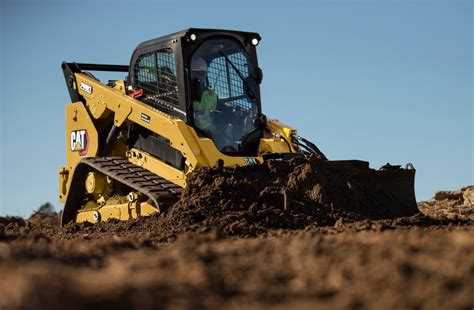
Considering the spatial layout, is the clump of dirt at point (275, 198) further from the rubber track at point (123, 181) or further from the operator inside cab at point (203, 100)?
the operator inside cab at point (203, 100)

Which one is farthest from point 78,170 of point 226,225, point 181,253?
point 181,253

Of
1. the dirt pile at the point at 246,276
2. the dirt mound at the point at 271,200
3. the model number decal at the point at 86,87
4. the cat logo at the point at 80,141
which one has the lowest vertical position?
the dirt pile at the point at 246,276

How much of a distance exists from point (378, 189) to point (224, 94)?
2454 mm

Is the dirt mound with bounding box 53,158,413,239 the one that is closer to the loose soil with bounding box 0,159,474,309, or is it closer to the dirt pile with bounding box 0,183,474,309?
the loose soil with bounding box 0,159,474,309

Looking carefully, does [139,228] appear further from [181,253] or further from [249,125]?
[181,253]

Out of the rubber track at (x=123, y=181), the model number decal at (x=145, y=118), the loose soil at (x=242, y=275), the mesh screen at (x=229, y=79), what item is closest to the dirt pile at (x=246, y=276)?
the loose soil at (x=242, y=275)

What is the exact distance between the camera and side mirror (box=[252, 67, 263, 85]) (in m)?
12.9

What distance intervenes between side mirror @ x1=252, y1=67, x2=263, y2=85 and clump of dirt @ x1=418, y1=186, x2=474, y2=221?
10.7ft

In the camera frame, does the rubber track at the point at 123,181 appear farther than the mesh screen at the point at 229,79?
No

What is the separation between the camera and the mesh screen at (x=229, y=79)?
12.3 m

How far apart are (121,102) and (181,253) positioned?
303 inches

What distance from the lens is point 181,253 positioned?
5.18 meters

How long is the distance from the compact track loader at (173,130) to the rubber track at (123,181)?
0.01 m

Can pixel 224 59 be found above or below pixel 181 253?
above
